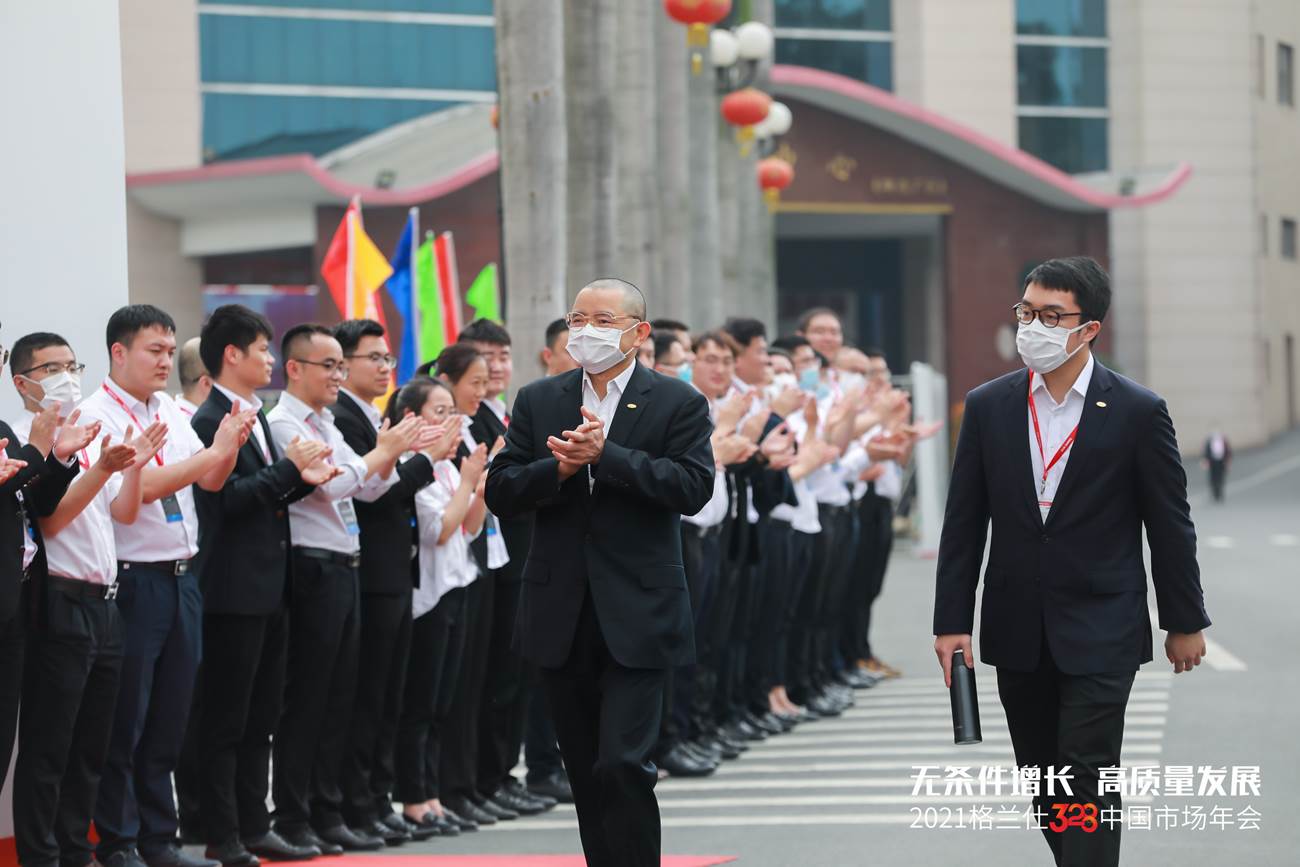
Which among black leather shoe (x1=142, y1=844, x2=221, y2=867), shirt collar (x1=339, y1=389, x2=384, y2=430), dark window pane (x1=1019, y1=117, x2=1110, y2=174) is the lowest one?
black leather shoe (x1=142, y1=844, x2=221, y2=867)

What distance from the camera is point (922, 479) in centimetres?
2756

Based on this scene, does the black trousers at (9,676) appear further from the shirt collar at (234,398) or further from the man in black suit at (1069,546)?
the man in black suit at (1069,546)

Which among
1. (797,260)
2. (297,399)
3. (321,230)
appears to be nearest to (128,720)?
(297,399)

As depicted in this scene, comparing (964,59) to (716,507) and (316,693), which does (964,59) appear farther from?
(316,693)

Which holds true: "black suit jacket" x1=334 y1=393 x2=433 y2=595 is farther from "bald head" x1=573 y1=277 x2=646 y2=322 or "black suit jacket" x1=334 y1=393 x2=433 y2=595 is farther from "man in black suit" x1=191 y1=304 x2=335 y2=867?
"bald head" x1=573 y1=277 x2=646 y2=322

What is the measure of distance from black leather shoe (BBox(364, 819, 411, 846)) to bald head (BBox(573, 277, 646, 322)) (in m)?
2.90

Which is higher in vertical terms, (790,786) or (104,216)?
(104,216)

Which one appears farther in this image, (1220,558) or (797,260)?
(797,260)

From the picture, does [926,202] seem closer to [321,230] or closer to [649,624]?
[321,230]

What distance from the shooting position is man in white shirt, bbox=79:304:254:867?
7137 millimetres

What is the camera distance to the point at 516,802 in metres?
9.16

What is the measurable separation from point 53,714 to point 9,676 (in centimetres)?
23

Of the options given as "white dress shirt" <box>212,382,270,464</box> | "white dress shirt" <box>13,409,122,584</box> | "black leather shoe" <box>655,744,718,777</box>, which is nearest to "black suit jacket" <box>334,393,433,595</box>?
"white dress shirt" <box>212,382,270,464</box>

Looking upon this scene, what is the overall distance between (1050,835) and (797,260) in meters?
46.8
